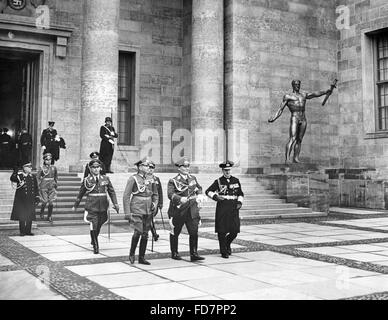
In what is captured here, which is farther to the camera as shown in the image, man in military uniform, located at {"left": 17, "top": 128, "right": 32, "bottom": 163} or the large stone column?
man in military uniform, located at {"left": 17, "top": 128, "right": 32, "bottom": 163}

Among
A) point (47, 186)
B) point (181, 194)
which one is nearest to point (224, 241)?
point (181, 194)

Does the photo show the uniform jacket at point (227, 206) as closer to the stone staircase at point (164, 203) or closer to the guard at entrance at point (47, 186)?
the stone staircase at point (164, 203)

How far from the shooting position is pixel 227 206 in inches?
365

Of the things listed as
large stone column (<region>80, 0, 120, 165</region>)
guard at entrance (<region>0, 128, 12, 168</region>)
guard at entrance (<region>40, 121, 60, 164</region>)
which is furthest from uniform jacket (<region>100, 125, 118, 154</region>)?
guard at entrance (<region>0, 128, 12, 168</region>)

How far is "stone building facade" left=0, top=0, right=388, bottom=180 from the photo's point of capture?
1980 centimetres

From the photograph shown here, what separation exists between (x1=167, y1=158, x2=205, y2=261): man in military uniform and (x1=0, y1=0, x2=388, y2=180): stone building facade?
366 inches

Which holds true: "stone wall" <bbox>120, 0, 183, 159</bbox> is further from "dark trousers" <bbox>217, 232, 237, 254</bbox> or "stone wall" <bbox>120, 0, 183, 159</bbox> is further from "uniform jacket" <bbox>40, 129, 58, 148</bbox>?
"dark trousers" <bbox>217, 232, 237, 254</bbox>

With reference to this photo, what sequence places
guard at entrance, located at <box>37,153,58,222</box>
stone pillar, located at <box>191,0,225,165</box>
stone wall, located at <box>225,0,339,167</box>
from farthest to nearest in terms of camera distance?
stone wall, located at <box>225,0,339,167</box>, stone pillar, located at <box>191,0,225,165</box>, guard at entrance, located at <box>37,153,58,222</box>

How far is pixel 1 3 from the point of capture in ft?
62.5

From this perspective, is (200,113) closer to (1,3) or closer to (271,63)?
(271,63)

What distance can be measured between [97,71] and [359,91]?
12.4m

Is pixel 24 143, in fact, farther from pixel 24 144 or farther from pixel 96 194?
pixel 96 194
